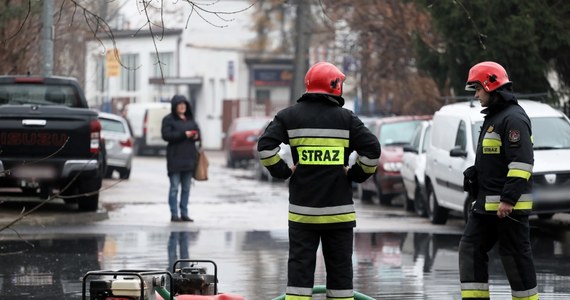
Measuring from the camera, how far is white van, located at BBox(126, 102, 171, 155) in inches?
2044

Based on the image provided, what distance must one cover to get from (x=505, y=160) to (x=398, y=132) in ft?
56.5

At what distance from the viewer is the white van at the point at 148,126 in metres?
51.9

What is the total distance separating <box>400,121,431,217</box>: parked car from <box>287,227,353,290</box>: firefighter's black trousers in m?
13.0

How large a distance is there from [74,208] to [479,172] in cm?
1248

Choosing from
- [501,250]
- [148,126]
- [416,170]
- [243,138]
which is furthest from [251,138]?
[501,250]

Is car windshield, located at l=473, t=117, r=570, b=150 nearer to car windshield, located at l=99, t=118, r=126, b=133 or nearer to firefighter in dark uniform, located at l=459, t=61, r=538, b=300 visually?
firefighter in dark uniform, located at l=459, t=61, r=538, b=300

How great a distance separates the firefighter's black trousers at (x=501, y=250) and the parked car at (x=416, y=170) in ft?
39.3

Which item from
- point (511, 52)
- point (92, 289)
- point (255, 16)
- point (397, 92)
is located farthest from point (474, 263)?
point (255, 16)

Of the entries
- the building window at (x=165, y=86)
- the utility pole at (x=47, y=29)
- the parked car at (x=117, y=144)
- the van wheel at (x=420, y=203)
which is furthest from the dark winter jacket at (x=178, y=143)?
the building window at (x=165, y=86)

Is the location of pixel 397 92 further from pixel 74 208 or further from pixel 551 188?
pixel 551 188

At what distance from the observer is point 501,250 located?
976 centimetres

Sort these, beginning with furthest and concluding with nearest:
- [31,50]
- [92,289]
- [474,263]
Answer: [31,50] < [474,263] < [92,289]

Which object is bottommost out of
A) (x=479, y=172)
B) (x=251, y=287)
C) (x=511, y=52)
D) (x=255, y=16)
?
(x=251, y=287)

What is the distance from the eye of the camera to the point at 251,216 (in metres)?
22.2
